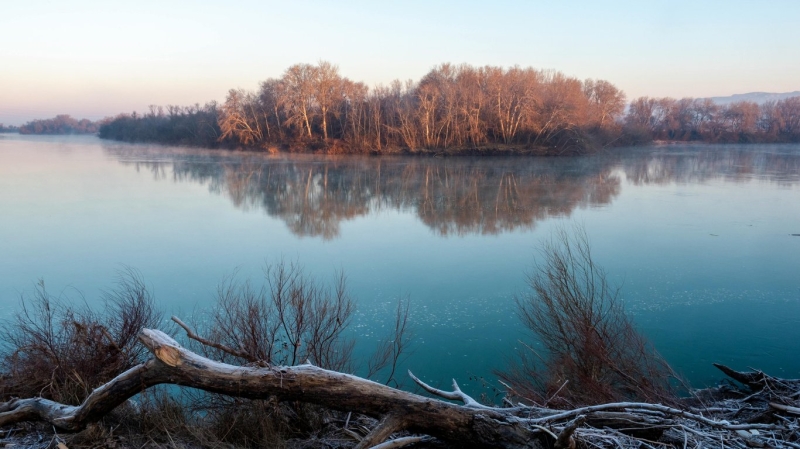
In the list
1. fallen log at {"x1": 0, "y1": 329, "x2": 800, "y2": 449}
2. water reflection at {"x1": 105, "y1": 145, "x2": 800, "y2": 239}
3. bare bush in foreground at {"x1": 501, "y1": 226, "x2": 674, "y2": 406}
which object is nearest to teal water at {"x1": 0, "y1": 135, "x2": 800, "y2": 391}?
Result: water reflection at {"x1": 105, "y1": 145, "x2": 800, "y2": 239}

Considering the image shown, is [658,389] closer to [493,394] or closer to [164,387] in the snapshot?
[493,394]

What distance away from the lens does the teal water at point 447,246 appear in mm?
7160

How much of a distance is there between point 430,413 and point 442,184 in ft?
62.7

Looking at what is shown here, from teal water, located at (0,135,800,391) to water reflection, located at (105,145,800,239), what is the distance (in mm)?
151

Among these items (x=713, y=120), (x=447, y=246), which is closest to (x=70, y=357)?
(x=447, y=246)

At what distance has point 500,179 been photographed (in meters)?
23.8

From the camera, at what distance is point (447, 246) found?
11.7 metres

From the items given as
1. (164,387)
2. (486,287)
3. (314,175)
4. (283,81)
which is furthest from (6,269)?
(283,81)

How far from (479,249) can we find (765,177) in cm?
1921

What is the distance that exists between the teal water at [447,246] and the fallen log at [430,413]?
7.61 feet

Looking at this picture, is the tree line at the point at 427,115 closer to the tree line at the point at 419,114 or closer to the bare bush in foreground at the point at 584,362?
the tree line at the point at 419,114

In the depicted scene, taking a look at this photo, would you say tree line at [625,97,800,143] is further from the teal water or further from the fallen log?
the fallen log

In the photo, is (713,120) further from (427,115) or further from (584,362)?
(584,362)

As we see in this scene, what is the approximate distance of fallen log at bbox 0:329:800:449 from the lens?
3.53m
